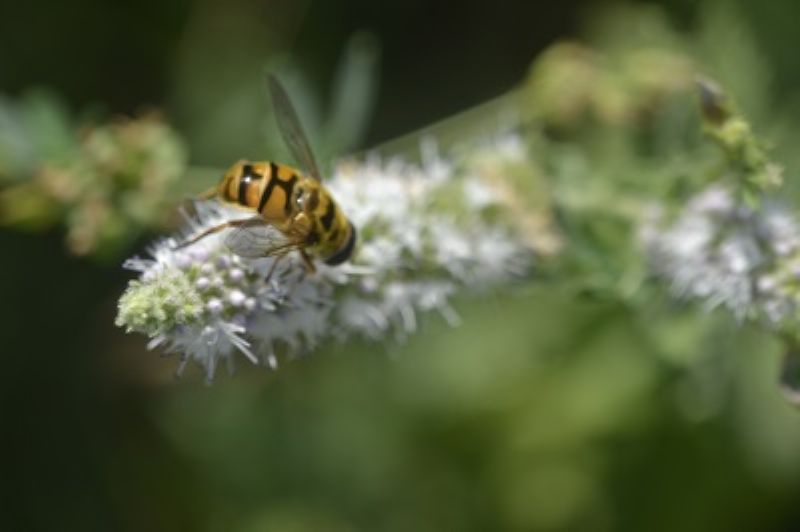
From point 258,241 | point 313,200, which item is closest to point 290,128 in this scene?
point 313,200

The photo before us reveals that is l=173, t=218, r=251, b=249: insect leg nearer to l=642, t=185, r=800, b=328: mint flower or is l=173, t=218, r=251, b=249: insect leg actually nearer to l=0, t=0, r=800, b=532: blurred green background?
l=642, t=185, r=800, b=328: mint flower

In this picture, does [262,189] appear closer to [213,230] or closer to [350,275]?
[213,230]

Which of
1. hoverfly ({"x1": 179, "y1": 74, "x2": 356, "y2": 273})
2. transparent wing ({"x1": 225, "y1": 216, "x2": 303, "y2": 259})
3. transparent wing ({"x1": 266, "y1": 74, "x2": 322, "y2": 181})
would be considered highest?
transparent wing ({"x1": 266, "y1": 74, "x2": 322, "y2": 181})

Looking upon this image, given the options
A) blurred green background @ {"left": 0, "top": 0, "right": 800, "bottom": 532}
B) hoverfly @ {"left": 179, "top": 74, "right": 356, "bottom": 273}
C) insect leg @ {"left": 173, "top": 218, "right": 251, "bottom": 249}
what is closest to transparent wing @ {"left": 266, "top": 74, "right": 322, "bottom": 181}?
hoverfly @ {"left": 179, "top": 74, "right": 356, "bottom": 273}

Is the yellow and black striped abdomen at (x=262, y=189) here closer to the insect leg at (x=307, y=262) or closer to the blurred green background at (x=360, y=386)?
the insect leg at (x=307, y=262)

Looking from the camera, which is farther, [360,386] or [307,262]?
[360,386]

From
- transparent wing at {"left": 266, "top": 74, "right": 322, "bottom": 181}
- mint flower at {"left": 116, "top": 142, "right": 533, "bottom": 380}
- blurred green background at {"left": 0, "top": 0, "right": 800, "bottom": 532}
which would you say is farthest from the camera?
blurred green background at {"left": 0, "top": 0, "right": 800, "bottom": 532}

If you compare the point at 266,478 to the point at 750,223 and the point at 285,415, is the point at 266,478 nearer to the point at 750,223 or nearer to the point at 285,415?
the point at 285,415

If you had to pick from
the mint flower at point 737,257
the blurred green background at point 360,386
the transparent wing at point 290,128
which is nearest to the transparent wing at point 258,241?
the transparent wing at point 290,128
